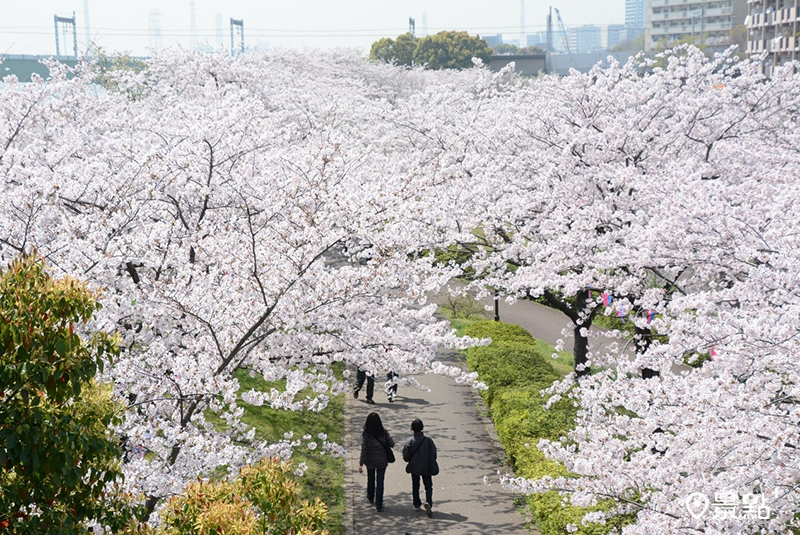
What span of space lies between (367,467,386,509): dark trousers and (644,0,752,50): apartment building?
92.1 metres

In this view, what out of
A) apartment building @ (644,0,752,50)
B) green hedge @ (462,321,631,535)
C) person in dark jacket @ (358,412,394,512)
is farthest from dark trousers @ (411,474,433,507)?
apartment building @ (644,0,752,50)

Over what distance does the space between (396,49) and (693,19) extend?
45925 millimetres

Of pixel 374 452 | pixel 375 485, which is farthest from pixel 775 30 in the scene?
pixel 374 452

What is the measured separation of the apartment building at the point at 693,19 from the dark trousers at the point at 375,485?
302 ft

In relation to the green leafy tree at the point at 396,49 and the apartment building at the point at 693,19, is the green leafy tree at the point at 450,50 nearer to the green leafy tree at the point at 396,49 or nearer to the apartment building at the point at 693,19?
the green leafy tree at the point at 396,49

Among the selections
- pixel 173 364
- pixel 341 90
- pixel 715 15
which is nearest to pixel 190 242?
pixel 173 364

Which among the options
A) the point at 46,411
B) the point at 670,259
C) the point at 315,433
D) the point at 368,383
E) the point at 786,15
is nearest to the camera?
the point at 46,411

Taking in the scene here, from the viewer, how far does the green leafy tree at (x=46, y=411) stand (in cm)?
388

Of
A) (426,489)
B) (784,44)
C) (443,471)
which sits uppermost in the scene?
(784,44)

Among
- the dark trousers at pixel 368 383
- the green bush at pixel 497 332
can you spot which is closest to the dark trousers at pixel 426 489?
the dark trousers at pixel 368 383

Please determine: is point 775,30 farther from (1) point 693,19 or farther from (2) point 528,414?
(2) point 528,414

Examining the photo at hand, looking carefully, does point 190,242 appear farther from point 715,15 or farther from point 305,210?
point 715,15

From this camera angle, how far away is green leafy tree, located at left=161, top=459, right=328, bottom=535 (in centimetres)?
450

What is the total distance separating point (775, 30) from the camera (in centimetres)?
6488
